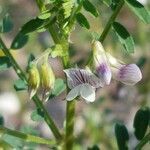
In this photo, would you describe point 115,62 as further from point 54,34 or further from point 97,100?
point 97,100

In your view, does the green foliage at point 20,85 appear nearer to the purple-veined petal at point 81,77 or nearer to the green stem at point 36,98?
the green stem at point 36,98

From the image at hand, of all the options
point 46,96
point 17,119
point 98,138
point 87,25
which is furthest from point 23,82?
point 17,119

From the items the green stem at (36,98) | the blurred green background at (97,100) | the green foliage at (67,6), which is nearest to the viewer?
the green foliage at (67,6)

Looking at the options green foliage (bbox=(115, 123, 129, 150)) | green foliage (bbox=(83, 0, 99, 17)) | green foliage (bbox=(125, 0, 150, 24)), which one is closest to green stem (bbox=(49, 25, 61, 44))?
green foliage (bbox=(83, 0, 99, 17))

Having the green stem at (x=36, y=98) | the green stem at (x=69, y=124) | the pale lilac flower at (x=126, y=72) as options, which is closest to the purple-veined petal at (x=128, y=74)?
the pale lilac flower at (x=126, y=72)

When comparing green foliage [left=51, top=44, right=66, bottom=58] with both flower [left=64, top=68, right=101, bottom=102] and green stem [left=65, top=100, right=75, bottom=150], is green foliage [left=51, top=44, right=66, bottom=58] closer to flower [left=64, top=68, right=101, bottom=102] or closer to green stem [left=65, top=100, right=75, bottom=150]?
flower [left=64, top=68, right=101, bottom=102]

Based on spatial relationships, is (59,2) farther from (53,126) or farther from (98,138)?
(98,138)

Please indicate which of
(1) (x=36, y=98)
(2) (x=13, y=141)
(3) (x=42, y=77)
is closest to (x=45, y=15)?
(3) (x=42, y=77)
